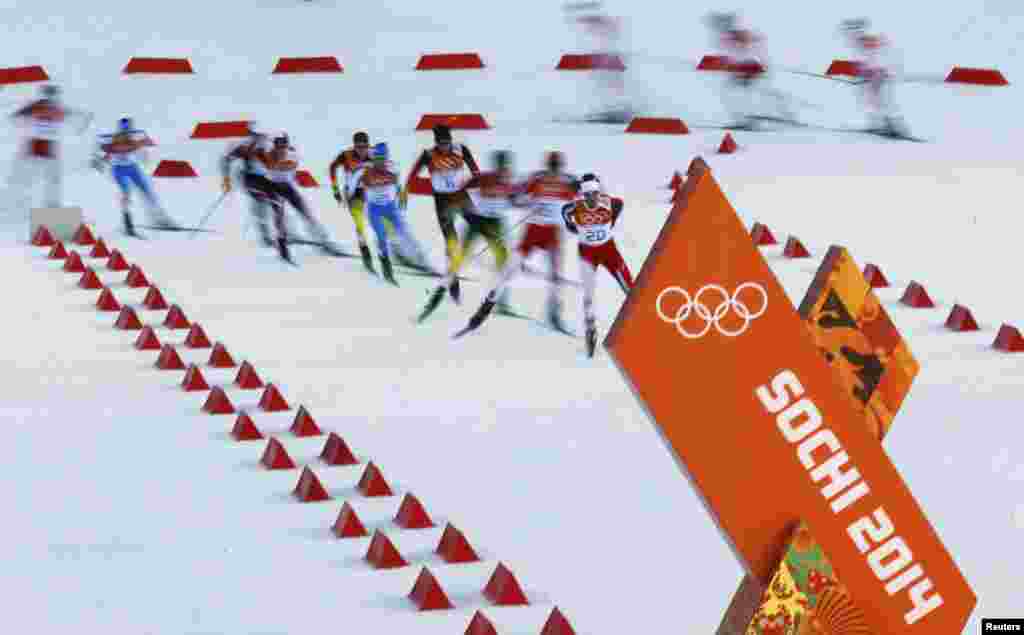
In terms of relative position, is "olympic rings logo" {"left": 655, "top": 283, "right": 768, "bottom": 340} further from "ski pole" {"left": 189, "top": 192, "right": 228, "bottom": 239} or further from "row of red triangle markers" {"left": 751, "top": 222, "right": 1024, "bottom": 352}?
"ski pole" {"left": 189, "top": 192, "right": 228, "bottom": 239}

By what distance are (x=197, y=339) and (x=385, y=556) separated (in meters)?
5.67

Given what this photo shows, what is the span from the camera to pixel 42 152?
66.5 ft

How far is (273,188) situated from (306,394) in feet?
16.6

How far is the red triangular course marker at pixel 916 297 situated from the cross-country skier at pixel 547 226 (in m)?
2.61

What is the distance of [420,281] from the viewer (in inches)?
689

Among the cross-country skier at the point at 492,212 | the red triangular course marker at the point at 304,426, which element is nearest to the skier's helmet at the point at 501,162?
the cross-country skier at the point at 492,212

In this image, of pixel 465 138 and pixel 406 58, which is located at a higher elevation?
pixel 406 58

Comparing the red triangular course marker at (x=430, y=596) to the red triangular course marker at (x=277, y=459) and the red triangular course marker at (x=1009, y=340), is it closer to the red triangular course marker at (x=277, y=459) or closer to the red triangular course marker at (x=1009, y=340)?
the red triangular course marker at (x=277, y=459)

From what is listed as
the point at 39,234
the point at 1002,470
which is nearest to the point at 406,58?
the point at 39,234

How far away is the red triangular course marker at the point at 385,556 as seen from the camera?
31.8 feet

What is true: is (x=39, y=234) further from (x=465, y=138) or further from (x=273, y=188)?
(x=465, y=138)

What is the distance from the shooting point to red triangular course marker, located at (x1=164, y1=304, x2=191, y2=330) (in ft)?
51.5

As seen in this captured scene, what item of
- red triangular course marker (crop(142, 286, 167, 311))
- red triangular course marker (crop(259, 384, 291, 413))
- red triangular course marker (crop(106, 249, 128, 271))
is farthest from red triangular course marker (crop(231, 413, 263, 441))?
red triangular course marker (crop(106, 249, 128, 271))

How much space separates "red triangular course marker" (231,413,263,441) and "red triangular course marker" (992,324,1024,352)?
5.19 m
